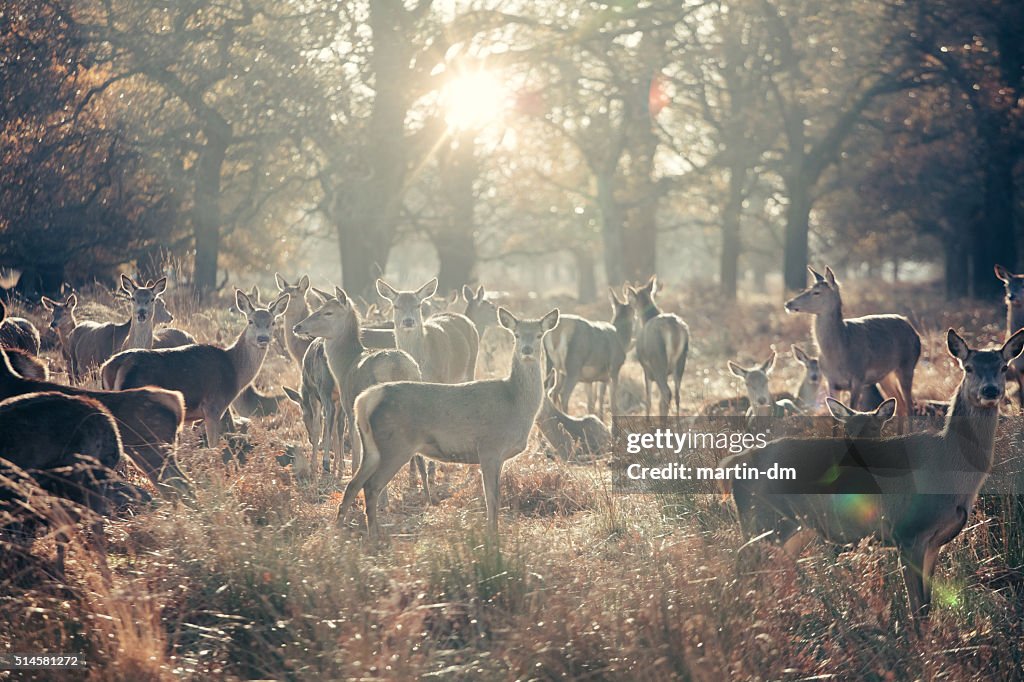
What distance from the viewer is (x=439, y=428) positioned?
8516mm

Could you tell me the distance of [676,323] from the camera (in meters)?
17.0

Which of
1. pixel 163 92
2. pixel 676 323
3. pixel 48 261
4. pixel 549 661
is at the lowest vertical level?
pixel 549 661

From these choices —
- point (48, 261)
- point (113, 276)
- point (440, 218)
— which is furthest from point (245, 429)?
point (440, 218)

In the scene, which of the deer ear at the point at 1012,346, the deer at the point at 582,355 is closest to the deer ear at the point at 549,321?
the deer ear at the point at 1012,346

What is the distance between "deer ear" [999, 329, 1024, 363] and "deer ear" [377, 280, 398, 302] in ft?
23.2

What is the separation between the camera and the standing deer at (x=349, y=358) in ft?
34.6

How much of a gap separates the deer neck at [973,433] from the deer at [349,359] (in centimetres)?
474

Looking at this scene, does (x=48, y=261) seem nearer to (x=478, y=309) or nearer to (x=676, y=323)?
(x=478, y=309)

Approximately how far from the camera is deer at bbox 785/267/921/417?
14.6m

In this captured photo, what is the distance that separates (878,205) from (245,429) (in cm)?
3051

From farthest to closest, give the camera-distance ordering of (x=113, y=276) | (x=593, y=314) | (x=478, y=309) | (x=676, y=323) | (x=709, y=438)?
(x=593, y=314) < (x=113, y=276) < (x=478, y=309) < (x=676, y=323) < (x=709, y=438)

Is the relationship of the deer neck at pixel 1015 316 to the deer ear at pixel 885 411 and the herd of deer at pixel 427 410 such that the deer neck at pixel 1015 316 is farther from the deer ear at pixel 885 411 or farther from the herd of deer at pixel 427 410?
the deer ear at pixel 885 411

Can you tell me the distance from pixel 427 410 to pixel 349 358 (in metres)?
3.44

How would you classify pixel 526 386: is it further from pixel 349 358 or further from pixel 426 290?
pixel 426 290
